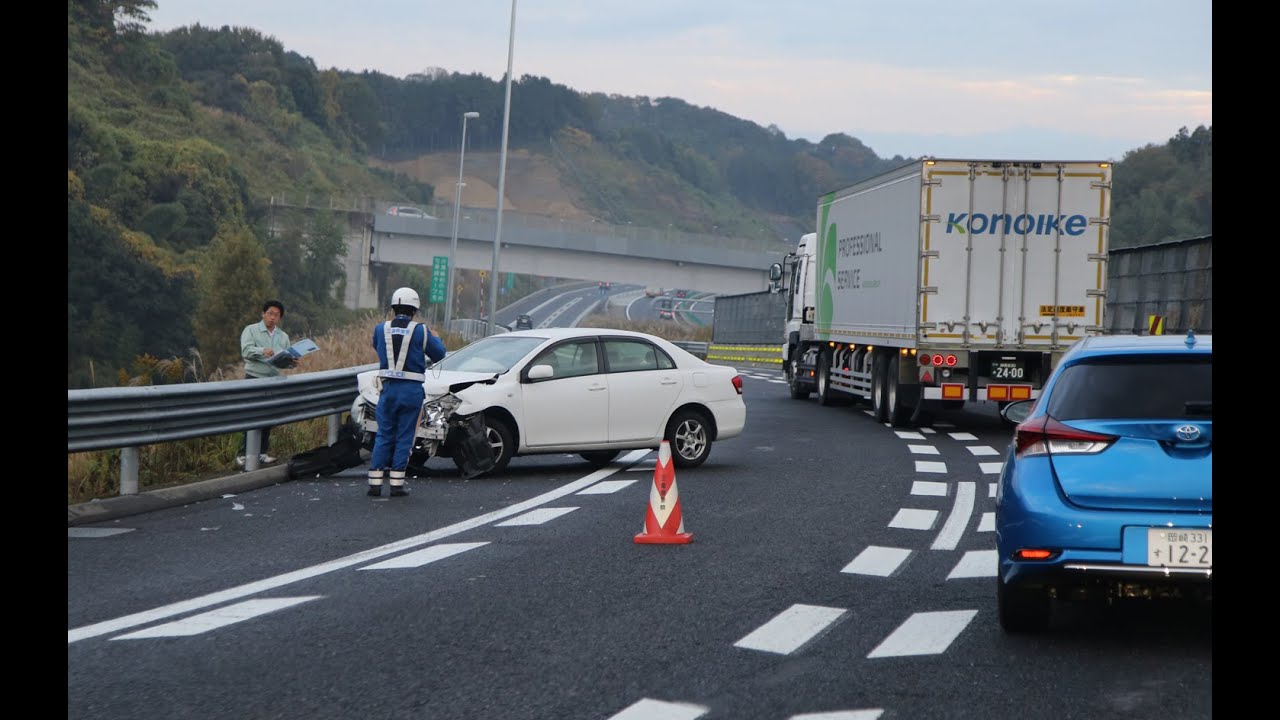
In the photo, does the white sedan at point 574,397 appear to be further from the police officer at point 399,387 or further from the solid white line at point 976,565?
the solid white line at point 976,565

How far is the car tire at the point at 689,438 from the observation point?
15430 mm

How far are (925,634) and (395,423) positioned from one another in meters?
6.60

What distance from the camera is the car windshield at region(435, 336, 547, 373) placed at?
14.8m

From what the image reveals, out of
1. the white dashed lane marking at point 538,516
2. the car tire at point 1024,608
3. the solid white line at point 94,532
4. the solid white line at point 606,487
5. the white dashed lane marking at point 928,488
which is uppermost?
the car tire at point 1024,608

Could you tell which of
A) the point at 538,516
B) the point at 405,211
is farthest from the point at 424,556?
the point at 405,211

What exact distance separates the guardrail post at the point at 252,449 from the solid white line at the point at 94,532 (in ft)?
10.9

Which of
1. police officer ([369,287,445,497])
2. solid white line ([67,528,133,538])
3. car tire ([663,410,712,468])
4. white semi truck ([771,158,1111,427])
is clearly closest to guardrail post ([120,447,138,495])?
solid white line ([67,528,133,538])

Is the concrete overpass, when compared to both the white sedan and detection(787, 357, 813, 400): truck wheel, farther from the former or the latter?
the white sedan

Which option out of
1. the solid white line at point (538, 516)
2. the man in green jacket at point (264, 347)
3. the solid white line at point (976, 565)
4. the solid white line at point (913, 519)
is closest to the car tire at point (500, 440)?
the man in green jacket at point (264, 347)

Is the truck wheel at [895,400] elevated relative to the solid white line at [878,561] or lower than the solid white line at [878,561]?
elevated

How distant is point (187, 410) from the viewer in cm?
1272
